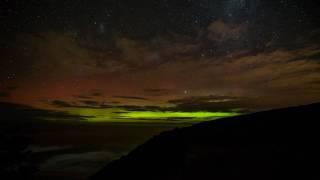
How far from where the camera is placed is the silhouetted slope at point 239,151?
25.4 feet

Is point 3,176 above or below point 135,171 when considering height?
below

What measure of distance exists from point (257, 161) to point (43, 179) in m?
43.5

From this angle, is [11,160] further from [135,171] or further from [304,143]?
[304,143]

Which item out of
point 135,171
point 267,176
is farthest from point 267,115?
point 135,171

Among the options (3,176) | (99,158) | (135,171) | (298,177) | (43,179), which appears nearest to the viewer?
(298,177)

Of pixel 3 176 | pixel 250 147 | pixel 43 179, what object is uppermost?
pixel 250 147

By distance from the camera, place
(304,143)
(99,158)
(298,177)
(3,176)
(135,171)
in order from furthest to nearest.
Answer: (99,158), (3,176), (135,171), (304,143), (298,177)

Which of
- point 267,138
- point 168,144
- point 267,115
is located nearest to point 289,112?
point 267,115

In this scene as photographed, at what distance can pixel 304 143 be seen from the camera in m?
7.93

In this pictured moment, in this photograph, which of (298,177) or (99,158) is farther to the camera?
(99,158)

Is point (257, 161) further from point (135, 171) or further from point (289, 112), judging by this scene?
point (135, 171)

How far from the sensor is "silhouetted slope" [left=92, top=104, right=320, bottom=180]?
7734 millimetres

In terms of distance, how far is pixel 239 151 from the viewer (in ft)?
27.4

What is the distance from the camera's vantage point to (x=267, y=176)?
25.3ft
